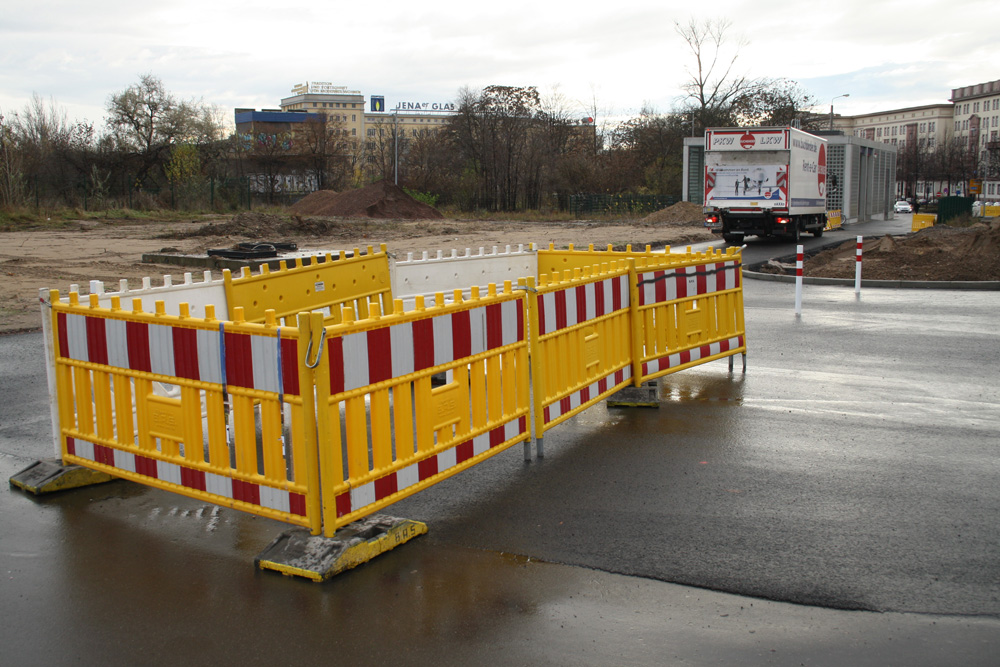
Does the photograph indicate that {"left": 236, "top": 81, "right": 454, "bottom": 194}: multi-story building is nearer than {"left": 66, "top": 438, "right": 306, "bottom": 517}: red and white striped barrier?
No

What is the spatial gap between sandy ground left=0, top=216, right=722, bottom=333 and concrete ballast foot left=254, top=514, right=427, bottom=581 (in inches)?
383

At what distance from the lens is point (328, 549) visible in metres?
4.39

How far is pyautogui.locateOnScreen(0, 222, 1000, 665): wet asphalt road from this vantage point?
3.71 meters

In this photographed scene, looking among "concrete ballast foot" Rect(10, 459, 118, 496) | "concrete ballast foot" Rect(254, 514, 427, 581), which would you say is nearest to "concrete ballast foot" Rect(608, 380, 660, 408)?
"concrete ballast foot" Rect(254, 514, 427, 581)

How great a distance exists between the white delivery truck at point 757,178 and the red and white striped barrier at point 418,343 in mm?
24211

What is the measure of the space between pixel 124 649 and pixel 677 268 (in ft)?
19.4

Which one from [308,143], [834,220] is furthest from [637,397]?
[308,143]

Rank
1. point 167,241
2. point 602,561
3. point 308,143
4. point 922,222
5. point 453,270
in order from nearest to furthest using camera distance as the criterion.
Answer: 1. point 602,561
2. point 453,270
3. point 167,241
4. point 922,222
5. point 308,143

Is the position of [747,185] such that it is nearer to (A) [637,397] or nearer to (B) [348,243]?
(B) [348,243]

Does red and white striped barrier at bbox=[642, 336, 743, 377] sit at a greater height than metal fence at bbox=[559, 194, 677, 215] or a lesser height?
lesser

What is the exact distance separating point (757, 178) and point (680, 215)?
17275mm

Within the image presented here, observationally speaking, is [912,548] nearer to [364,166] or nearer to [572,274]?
[572,274]

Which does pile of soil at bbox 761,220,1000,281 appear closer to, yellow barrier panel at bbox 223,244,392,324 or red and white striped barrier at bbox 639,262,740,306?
red and white striped barrier at bbox 639,262,740,306

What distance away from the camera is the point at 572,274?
6.85 metres
